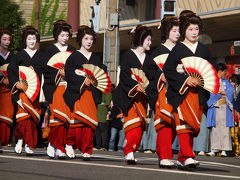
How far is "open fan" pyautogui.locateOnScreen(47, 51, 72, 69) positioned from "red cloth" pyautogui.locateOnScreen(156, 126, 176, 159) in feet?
8.52

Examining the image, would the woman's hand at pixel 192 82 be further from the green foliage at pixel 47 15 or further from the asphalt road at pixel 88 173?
the green foliage at pixel 47 15

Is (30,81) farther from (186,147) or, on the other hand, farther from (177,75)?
(186,147)

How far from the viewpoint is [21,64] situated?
37.1 ft

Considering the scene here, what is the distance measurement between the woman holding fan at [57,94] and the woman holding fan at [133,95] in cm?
101

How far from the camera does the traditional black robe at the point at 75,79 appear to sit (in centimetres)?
1008

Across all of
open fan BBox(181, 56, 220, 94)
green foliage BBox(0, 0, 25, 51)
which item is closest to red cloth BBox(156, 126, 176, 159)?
open fan BBox(181, 56, 220, 94)

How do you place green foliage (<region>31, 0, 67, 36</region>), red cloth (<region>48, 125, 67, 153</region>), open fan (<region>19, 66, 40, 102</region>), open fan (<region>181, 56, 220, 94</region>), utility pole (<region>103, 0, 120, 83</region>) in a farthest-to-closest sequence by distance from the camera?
green foliage (<region>31, 0, 67, 36</region>) < utility pole (<region>103, 0, 120, 83</region>) < open fan (<region>19, 66, 40, 102</region>) < red cloth (<region>48, 125, 67, 153</region>) < open fan (<region>181, 56, 220, 94</region>)

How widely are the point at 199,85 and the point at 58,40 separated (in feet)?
11.5

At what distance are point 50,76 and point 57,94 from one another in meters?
0.39

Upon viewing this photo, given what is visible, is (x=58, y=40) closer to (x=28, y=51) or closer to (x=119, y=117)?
(x=28, y=51)

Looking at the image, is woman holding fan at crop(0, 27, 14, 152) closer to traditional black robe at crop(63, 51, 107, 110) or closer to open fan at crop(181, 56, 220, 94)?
traditional black robe at crop(63, 51, 107, 110)

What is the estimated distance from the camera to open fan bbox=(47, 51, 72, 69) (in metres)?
10.7

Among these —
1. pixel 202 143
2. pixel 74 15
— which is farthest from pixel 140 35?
pixel 74 15

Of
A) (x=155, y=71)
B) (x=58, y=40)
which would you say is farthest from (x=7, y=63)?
(x=155, y=71)
